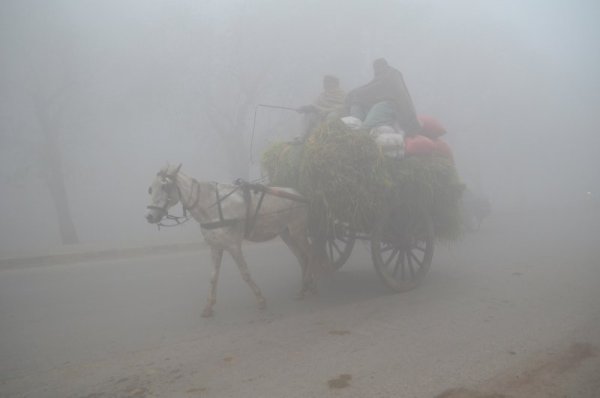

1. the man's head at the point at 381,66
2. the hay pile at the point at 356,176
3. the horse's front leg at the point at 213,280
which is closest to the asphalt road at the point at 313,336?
the horse's front leg at the point at 213,280

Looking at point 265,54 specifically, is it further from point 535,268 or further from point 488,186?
point 488,186

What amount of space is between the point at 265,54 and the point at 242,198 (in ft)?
41.6

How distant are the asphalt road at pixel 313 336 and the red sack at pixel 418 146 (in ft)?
5.93

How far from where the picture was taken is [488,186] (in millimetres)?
40625

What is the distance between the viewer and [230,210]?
5.01m

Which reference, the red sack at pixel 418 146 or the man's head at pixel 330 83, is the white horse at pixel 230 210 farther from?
the man's head at pixel 330 83

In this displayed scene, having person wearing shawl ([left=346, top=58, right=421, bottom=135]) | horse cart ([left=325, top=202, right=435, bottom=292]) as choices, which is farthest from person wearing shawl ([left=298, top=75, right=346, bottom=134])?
horse cart ([left=325, top=202, right=435, bottom=292])

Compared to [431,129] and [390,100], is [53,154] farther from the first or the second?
[431,129]

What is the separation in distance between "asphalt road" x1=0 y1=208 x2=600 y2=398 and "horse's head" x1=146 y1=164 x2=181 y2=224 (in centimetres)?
122

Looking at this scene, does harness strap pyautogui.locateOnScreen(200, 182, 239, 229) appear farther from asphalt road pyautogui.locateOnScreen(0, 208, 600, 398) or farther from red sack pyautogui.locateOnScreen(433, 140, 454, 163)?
red sack pyautogui.locateOnScreen(433, 140, 454, 163)

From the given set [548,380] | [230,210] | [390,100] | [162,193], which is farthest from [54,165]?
[548,380]

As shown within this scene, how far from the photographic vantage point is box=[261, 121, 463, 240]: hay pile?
498 cm

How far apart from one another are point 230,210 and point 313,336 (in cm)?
170

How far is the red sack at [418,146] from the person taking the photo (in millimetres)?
5727
